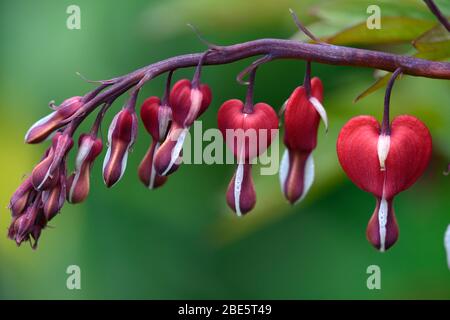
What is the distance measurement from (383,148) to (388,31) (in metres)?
0.31

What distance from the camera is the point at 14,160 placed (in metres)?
2.59

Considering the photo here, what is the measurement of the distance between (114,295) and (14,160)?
23.7 inches

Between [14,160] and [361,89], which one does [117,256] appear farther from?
[361,89]

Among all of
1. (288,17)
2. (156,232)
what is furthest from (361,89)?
(156,232)

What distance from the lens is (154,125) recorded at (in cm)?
123

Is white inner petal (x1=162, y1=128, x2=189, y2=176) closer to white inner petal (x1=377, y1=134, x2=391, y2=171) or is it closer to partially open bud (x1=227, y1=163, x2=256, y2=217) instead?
partially open bud (x1=227, y1=163, x2=256, y2=217)

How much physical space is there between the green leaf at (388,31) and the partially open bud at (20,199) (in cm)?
55

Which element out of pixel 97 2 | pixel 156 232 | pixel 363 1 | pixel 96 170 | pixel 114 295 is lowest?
pixel 114 295

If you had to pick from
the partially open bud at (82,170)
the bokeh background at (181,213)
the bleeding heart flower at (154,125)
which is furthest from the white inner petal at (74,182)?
the bokeh background at (181,213)

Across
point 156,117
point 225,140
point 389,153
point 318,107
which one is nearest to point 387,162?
point 389,153

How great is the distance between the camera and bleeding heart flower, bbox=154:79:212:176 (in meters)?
1.12

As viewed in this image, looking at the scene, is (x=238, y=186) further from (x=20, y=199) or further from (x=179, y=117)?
(x=20, y=199)

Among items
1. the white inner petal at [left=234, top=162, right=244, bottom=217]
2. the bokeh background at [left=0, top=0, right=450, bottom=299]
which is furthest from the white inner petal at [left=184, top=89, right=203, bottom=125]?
the bokeh background at [left=0, top=0, right=450, bottom=299]

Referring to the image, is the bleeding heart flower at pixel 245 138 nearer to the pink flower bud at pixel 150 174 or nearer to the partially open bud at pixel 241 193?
the partially open bud at pixel 241 193
